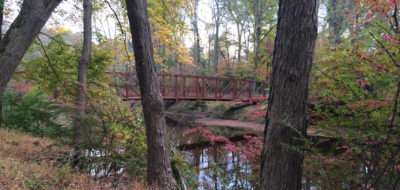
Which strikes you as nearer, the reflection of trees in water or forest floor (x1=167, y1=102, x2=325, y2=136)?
the reflection of trees in water

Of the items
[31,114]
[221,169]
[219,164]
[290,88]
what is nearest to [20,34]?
[290,88]

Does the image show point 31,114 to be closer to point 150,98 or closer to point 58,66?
point 58,66

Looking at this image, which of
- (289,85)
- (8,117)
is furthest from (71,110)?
(289,85)

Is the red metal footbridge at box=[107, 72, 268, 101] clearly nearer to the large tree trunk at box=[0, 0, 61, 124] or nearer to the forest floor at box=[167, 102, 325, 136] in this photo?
the forest floor at box=[167, 102, 325, 136]

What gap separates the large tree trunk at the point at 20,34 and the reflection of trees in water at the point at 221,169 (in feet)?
11.7

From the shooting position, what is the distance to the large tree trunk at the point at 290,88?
194 centimetres

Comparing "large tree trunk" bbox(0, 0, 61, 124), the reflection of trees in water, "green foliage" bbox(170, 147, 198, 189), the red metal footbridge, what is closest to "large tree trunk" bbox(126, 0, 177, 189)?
"green foliage" bbox(170, 147, 198, 189)

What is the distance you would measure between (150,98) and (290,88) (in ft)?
6.15

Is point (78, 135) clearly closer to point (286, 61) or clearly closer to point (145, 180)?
point (145, 180)

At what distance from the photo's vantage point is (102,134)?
4.17 meters

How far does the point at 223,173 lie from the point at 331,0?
1145cm

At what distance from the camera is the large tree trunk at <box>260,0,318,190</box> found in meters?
1.94

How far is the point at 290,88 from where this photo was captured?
1.97 m

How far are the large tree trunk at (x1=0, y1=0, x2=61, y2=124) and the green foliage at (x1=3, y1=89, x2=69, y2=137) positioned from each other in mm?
3968
